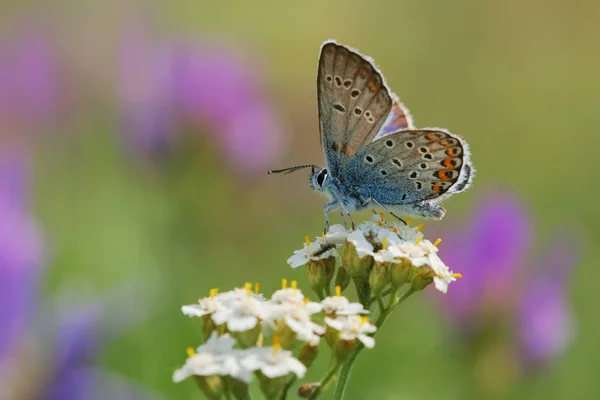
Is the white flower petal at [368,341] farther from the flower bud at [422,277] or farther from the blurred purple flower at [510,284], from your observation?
the blurred purple flower at [510,284]

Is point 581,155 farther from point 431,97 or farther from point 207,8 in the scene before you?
point 207,8

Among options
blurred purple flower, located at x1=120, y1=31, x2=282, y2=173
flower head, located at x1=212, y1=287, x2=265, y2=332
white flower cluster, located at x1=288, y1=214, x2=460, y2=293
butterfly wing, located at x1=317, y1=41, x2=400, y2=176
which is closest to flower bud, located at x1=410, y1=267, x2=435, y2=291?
white flower cluster, located at x1=288, y1=214, x2=460, y2=293

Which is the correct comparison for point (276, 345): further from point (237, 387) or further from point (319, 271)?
point (319, 271)


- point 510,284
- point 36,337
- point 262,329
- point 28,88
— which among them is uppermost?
point 262,329

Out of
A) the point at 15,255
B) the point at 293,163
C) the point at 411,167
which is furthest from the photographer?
the point at 293,163

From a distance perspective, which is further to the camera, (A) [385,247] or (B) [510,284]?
(B) [510,284]

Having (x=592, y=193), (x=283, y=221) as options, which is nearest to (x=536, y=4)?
(x=592, y=193)

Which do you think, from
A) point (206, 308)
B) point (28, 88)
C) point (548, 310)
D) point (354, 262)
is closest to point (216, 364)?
point (206, 308)
